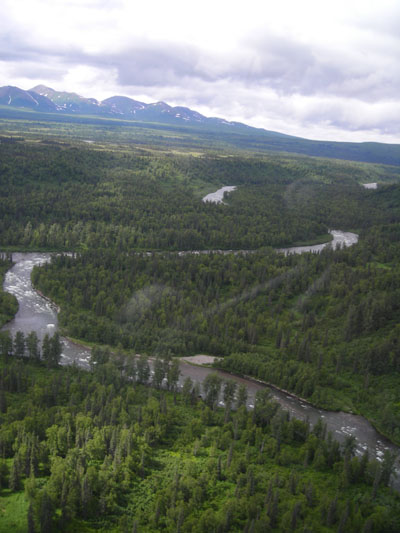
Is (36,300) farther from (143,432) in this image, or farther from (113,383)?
(143,432)

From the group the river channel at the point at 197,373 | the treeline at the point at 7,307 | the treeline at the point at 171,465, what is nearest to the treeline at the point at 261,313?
the river channel at the point at 197,373

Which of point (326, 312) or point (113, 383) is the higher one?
point (326, 312)

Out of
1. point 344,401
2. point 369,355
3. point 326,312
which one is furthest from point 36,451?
point 326,312

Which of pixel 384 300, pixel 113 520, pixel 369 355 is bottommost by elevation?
pixel 113 520

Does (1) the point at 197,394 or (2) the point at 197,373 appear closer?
(1) the point at 197,394

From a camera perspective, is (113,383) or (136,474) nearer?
(136,474)

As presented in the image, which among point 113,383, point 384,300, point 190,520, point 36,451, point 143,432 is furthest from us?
point 384,300

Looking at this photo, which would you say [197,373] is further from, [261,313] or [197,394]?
[261,313]

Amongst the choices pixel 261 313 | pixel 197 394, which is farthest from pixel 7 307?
pixel 261 313
